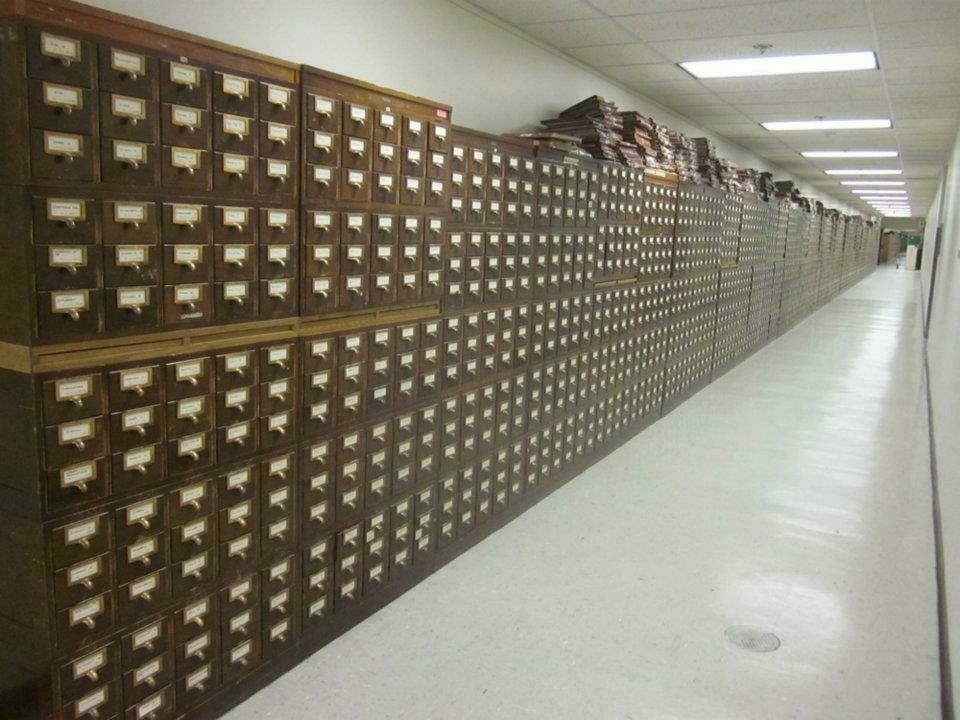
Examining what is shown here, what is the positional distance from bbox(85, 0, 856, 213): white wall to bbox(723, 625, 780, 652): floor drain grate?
265 centimetres

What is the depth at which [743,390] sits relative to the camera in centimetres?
700

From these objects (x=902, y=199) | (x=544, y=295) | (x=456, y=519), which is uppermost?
(x=902, y=199)

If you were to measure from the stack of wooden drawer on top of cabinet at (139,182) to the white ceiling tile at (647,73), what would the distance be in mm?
3649

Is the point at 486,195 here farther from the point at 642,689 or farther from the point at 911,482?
the point at 911,482

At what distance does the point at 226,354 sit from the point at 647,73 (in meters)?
4.32

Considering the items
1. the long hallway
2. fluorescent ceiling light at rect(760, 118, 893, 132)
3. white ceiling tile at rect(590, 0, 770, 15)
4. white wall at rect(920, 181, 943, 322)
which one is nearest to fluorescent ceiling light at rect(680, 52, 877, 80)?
white ceiling tile at rect(590, 0, 770, 15)

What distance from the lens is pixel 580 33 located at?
4246 millimetres

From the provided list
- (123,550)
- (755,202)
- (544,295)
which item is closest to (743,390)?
(755,202)

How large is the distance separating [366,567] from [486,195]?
62.0 inches

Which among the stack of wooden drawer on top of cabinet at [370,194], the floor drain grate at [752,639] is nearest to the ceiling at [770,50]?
the stack of wooden drawer on top of cabinet at [370,194]

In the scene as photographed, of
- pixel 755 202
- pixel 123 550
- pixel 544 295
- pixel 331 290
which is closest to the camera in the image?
pixel 123 550

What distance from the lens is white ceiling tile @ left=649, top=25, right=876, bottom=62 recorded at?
13.4 ft

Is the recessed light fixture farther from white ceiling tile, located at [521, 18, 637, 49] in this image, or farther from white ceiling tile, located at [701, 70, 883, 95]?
white ceiling tile, located at [521, 18, 637, 49]

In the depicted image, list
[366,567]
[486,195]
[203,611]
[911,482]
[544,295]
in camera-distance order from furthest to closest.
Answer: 1. [911,482]
2. [544,295]
3. [486,195]
4. [366,567]
5. [203,611]
